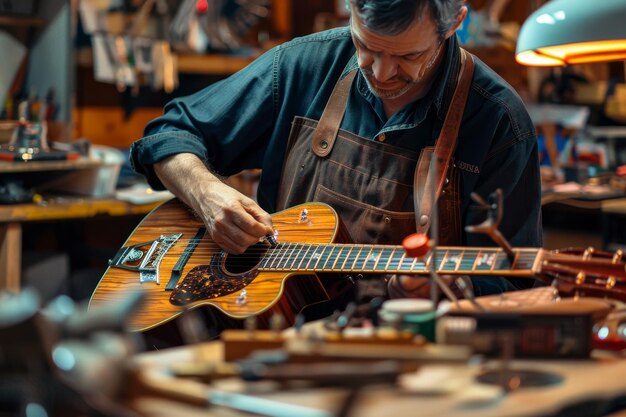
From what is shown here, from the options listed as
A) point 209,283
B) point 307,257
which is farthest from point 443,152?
point 209,283

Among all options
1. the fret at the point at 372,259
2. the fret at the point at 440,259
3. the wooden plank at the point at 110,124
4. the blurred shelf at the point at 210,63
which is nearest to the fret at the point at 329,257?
the fret at the point at 372,259

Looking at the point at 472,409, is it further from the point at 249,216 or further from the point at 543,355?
the point at 249,216

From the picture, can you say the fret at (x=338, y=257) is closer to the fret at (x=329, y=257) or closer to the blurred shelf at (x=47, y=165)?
the fret at (x=329, y=257)

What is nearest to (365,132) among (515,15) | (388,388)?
(388,388)

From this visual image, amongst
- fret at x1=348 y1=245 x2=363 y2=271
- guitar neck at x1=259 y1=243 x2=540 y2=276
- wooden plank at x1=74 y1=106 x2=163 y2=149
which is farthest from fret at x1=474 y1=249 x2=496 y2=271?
wooden plank at x1=74 y1=106 x2=163 y2=149

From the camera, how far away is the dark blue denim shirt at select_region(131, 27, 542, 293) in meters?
2.45

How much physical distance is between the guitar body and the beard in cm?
32

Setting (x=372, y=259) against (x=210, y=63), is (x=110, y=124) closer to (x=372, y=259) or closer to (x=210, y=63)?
(x=210, y=63)

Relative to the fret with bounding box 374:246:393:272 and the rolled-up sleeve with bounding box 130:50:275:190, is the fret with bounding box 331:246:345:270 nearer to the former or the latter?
the fret with bounding box 374:246:393:272

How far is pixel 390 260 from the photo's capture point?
7.16 ft

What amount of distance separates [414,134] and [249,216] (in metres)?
0.47

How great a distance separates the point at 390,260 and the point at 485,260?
0.90 ft

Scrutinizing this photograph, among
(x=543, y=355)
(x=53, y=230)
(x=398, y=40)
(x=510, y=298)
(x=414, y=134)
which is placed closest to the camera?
(x=543, y=355)

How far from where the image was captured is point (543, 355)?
5.27 feet
